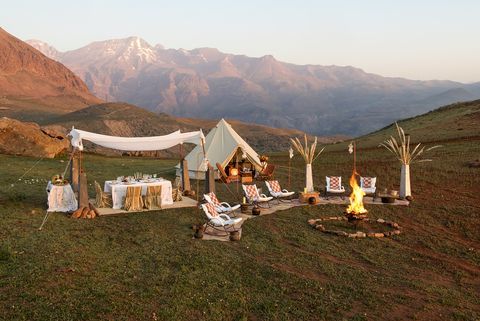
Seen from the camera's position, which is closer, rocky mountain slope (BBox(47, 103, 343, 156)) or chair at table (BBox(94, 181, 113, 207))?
chair at table (BBox(94, 181, 113, 207))

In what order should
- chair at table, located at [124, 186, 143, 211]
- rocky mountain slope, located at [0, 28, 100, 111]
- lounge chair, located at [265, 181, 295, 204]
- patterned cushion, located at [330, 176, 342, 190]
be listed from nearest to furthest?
chair at table, located at [124, 186, 143, 211], lounge chair, located at [265, 181, 295, 204], patterned cushion, located at [330, 176, 342, 190], rocky mountain slope, located at [0, 28, 100, 111]

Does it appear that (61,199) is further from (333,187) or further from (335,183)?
(335,183)

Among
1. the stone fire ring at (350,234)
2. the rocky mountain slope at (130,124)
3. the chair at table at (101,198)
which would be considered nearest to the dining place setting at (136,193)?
the chair at table at (101,198)

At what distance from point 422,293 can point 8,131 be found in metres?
27.2

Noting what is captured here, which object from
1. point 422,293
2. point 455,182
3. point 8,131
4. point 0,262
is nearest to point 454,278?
point 422,293

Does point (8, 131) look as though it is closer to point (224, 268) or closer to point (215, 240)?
point (215, 240)

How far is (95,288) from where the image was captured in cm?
785

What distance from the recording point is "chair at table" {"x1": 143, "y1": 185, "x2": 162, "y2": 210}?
14.7m

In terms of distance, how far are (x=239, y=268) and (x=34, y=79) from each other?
163326 millimetres

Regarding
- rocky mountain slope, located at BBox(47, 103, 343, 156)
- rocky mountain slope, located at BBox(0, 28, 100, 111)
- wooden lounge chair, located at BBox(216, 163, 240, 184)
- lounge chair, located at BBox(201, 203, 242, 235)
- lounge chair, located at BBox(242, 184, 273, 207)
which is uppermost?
rocky mountain slope, located at BBox(0, 28, 100, 111)

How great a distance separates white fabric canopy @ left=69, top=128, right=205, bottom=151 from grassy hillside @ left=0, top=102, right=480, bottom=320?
266 centimetres

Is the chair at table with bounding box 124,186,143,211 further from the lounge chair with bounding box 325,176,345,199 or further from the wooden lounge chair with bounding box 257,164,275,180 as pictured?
the wooden lounge chair with bounding box 257,164,275,180

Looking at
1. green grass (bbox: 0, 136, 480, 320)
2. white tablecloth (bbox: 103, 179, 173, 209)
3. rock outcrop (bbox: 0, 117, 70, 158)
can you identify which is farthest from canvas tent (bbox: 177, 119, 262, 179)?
rock outcrop (bbox: 0, 117, 70, 158)

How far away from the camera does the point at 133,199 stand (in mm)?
14492
